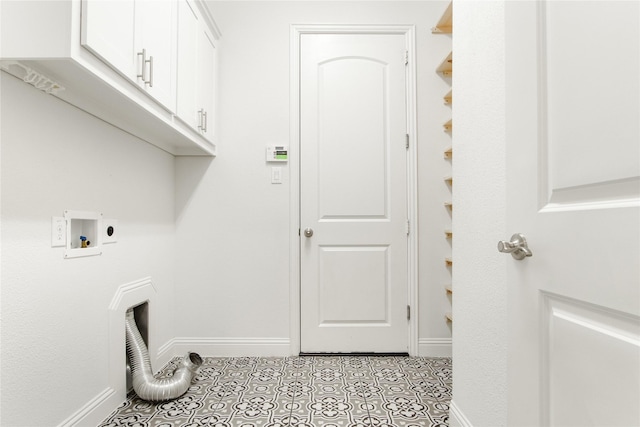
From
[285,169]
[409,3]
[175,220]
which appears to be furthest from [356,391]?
[409,3]

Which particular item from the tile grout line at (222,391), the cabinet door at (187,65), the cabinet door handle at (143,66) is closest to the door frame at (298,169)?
the tile grout line at (222,391)

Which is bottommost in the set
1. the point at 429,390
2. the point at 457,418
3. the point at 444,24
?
the point at 429,390

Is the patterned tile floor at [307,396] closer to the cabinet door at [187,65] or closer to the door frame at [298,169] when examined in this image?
the door frame at [298,169]

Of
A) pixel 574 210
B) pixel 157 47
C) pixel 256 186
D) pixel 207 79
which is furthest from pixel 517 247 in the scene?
pixel 207 79

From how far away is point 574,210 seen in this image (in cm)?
65

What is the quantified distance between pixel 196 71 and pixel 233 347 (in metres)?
1.79

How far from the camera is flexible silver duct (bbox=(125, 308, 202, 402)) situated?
1731mm

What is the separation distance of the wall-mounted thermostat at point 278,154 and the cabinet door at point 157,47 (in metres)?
0.82

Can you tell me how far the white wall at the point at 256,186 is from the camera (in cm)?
242

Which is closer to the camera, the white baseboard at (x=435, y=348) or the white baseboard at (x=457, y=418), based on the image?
the white baseboard at (x=457, y=418)

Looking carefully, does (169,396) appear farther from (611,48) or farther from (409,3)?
(409,3)

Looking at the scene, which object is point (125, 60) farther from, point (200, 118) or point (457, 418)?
point (457, 418)

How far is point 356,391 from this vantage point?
186 centimetres

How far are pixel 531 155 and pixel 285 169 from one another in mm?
1826
